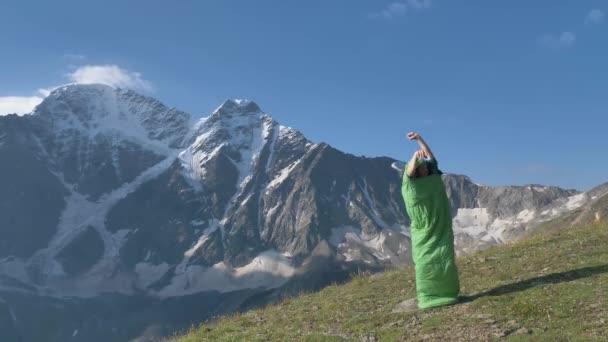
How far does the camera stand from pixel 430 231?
16.7 meters

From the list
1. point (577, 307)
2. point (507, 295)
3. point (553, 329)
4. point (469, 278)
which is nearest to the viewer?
point (553, 329)

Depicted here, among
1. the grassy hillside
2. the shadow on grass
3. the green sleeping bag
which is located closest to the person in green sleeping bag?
the green sleeping bag

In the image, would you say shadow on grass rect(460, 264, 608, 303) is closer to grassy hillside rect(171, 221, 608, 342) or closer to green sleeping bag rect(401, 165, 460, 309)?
grassy hillside rect(171, 221, 608, 342)

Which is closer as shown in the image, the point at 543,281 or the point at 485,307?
the point at 485,307

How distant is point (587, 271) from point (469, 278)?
366 centimetres

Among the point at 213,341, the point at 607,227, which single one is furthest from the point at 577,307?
the point at 607,227

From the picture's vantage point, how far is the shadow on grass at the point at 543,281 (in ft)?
54.2

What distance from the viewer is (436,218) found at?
54.7ft

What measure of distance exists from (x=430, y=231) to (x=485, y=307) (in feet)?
8.04

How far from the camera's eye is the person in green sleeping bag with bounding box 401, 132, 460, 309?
16297 millimetres

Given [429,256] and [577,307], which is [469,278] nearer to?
[429,256]

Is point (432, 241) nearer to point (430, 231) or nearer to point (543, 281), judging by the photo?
point (430, 231)

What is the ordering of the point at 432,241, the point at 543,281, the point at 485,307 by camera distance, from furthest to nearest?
the point at 543,281
the point at 432,241
the point at 485,307

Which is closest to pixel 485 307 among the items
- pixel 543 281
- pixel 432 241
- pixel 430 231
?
pixel 432 241
